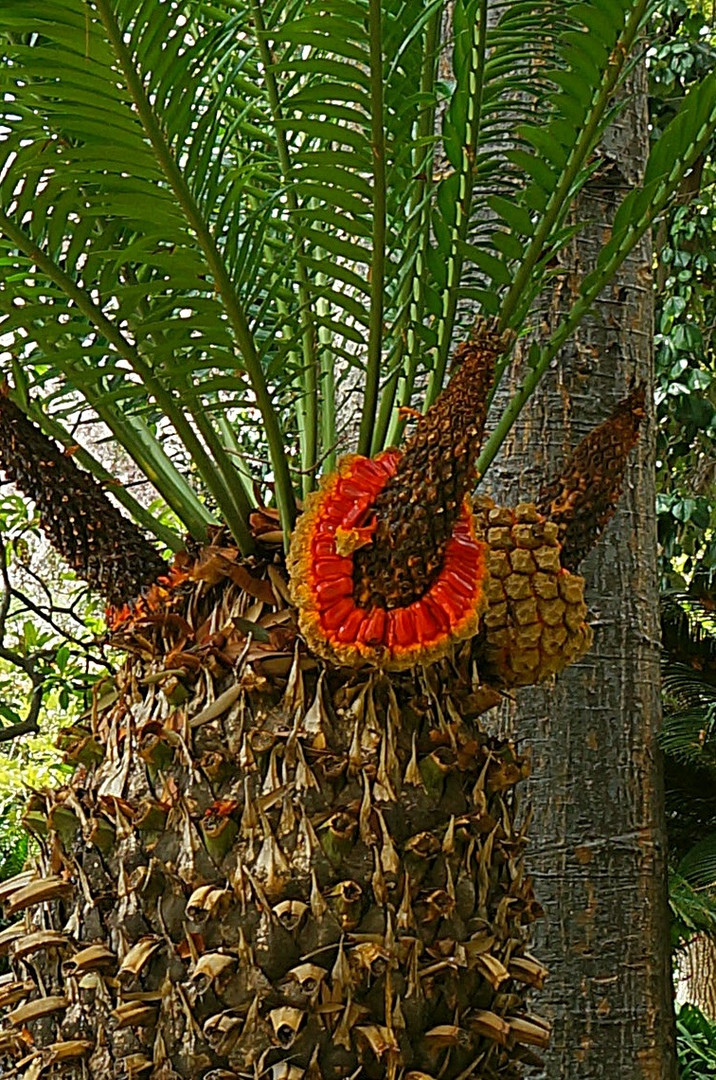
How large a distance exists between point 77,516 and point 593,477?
0.45 meters

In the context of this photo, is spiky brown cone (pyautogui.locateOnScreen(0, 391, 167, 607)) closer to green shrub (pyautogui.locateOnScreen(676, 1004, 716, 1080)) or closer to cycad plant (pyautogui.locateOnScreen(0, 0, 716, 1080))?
cycad plant (pyautogui.locateOnScreen(0, 0, 716, 1080))

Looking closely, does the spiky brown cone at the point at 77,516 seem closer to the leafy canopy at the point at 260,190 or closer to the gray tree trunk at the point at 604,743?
the leafy canopy at the point at 260,190

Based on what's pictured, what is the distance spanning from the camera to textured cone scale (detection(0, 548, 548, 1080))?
0.86m

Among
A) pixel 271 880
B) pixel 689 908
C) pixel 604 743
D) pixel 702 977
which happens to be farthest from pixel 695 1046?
pixel 271 880

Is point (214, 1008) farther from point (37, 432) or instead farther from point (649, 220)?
point (649, 220)

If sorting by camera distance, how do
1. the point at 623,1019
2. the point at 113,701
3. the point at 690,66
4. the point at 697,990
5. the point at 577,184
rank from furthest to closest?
the point at 697,990
the point at 690,66
the point at 623,1019
the point at 113,701
the point at 577,184

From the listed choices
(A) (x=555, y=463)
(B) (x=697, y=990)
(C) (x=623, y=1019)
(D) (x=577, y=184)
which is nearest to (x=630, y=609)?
(A) (x=555, y=463)

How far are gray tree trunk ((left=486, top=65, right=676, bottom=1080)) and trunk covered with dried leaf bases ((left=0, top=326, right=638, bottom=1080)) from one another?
345 millimetres

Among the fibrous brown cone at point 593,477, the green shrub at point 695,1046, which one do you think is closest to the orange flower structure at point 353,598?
the fibrous brown cone at point 593,477

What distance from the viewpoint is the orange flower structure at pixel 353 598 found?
2.93ft

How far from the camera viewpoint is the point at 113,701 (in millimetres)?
1065

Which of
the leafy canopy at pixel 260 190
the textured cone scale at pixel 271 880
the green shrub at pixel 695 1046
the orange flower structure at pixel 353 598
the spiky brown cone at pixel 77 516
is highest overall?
the leafy canopy at pixel 260 190

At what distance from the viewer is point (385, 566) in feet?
2.91

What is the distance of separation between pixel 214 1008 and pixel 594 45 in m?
0.76
